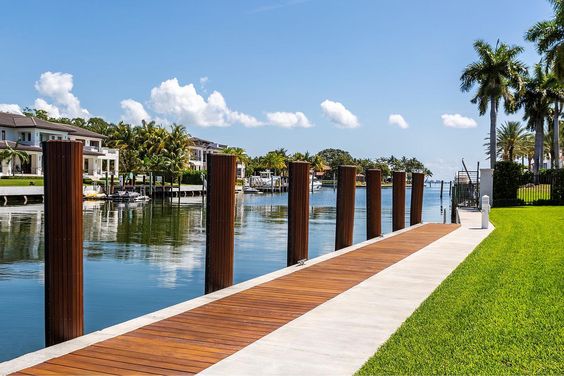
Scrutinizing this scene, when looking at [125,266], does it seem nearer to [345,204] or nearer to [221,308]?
[345,204]

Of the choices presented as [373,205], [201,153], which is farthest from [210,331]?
[201,153]

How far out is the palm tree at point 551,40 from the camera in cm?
4166

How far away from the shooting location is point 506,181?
3800cm

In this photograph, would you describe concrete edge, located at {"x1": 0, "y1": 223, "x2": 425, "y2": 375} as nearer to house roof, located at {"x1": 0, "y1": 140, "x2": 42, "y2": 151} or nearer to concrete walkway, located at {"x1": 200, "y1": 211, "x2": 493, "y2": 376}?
concrete walkway, located at {"x1": 200, "y1": 211, "x2": 493, "y2": 376}

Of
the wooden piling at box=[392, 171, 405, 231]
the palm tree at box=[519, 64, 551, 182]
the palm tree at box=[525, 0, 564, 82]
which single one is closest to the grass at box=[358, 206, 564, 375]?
the wooden piling at box=[392, 171, 405, 231]

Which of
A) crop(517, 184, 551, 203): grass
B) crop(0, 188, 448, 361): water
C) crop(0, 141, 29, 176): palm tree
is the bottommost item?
crop(0, 188, 448, 361): water

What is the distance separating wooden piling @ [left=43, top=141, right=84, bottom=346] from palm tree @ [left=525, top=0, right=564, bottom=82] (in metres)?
40.6

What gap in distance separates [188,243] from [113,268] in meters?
7.13

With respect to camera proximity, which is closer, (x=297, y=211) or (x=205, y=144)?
(x=297, y=211)

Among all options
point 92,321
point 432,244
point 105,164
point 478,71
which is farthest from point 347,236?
point 105,164

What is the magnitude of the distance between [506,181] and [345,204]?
997 inches

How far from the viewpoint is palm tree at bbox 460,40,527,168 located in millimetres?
56094

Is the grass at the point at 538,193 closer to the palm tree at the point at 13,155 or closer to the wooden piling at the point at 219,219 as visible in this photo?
the wooden piling at the point at 219,219

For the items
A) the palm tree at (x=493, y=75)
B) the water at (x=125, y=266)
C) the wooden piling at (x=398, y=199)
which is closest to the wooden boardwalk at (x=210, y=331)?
the water at (x=125, y=266)
